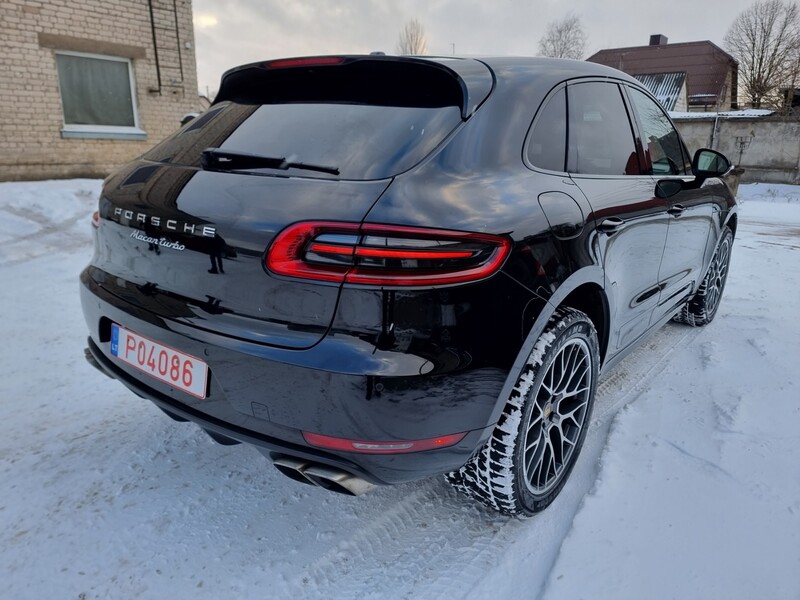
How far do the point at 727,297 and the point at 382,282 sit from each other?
4.76 meters

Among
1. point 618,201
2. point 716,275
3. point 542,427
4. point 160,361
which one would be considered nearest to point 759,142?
point 716,275

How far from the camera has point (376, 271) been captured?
1.44m

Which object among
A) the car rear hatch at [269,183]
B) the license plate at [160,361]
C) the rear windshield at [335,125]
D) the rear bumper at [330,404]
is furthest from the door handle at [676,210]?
the license plate at [160,361]

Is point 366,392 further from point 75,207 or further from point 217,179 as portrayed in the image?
point 75,207

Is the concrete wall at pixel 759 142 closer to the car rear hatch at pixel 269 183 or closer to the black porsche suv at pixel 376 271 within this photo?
the black porsche suv at pixel 376 271

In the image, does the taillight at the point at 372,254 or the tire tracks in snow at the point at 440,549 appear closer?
the taillight at the point at 372,254

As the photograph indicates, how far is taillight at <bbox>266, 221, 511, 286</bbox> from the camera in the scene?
1.44m

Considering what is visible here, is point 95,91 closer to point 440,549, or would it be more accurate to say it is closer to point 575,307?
point 575,307

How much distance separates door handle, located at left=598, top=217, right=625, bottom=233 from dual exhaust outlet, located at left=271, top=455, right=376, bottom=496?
1322mm

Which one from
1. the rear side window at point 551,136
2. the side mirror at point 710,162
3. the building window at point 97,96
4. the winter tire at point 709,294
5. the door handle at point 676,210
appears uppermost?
the building window at point 97,96

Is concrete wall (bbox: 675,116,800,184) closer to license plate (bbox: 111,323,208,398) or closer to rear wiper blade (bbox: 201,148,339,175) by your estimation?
rear wiper blade (bbox: 201,148,339,175)

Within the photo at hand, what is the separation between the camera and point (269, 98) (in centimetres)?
211

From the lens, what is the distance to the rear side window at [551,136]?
1941 millimetres

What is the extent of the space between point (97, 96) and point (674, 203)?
9074mm
